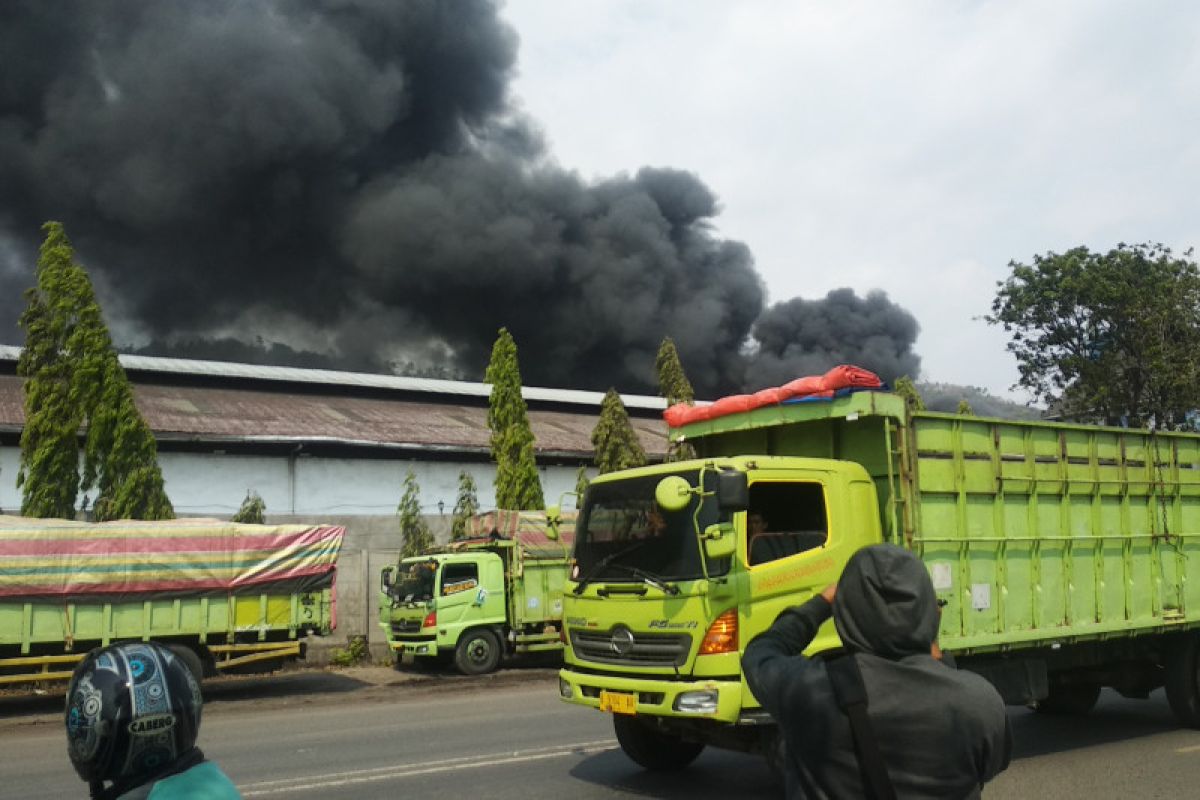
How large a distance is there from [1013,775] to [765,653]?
19.5 ft

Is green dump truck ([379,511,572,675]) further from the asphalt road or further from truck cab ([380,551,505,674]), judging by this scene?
the asphalt road

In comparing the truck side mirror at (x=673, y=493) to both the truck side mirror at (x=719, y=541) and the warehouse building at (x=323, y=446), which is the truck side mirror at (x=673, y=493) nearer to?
the truck side mirror at (x=719, y=541)

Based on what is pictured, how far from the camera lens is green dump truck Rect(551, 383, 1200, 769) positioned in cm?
666

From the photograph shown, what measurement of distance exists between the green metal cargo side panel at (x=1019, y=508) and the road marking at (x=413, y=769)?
2.85 meters

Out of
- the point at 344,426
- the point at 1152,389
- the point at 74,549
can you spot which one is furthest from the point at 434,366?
the point at 74,549

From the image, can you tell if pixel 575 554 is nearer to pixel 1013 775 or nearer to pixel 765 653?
pixel 1013 775

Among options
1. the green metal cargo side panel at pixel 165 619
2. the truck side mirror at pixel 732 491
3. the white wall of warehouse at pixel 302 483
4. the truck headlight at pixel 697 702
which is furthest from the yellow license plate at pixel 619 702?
the white wall of warehouse at pixel 302 483

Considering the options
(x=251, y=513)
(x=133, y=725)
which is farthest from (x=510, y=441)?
(x=133, y=725)

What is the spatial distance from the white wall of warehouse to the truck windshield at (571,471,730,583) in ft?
60.6

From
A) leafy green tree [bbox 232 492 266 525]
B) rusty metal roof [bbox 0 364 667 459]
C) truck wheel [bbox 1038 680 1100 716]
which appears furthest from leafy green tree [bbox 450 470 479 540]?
truck wheel [bbox 1038 680 1100 716]

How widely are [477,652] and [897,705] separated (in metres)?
15.6

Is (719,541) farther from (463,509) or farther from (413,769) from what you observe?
(463,509)

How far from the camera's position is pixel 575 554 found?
25.3ft

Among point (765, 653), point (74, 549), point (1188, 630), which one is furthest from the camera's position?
point (74, 549)
